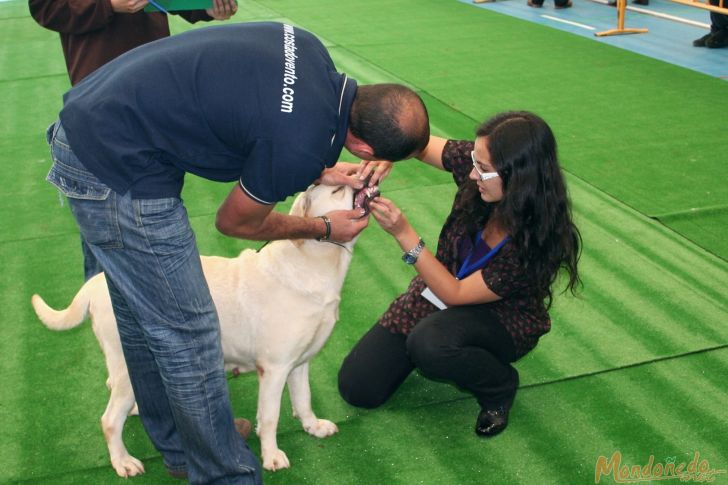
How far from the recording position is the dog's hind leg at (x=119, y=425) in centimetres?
347

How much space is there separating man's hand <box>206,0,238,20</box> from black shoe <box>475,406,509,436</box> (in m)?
2.24

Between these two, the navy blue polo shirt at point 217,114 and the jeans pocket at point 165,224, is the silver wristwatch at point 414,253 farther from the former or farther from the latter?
the jeans pocket at point 165,224

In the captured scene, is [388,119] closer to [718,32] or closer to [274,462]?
[274,462]

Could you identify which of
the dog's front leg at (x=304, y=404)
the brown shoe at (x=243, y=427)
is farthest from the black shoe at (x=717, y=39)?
the brown shoe at (x=243, y=427)

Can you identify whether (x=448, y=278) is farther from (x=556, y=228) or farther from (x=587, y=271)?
(x=587, y=271)

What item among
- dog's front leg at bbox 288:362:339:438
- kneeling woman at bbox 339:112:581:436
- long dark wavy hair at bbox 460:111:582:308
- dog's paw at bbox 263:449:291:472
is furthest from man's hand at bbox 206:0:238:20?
dog's paw at bbox 263:449:291:472

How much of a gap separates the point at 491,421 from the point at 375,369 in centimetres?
56

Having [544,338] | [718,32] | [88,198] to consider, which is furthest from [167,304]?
[718,32]

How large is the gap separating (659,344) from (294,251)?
208 cm

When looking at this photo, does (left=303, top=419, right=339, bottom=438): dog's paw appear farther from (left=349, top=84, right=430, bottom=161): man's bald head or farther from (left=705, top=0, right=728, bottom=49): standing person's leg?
(left=705, top=0, right=728, bottom=49): standing person's leg

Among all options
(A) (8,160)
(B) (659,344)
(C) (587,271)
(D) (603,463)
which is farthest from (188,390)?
(A) (8,160)

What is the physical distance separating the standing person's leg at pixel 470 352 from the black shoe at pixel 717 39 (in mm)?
8919

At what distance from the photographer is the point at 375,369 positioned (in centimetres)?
392

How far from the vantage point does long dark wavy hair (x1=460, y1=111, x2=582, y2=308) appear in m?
3.47
